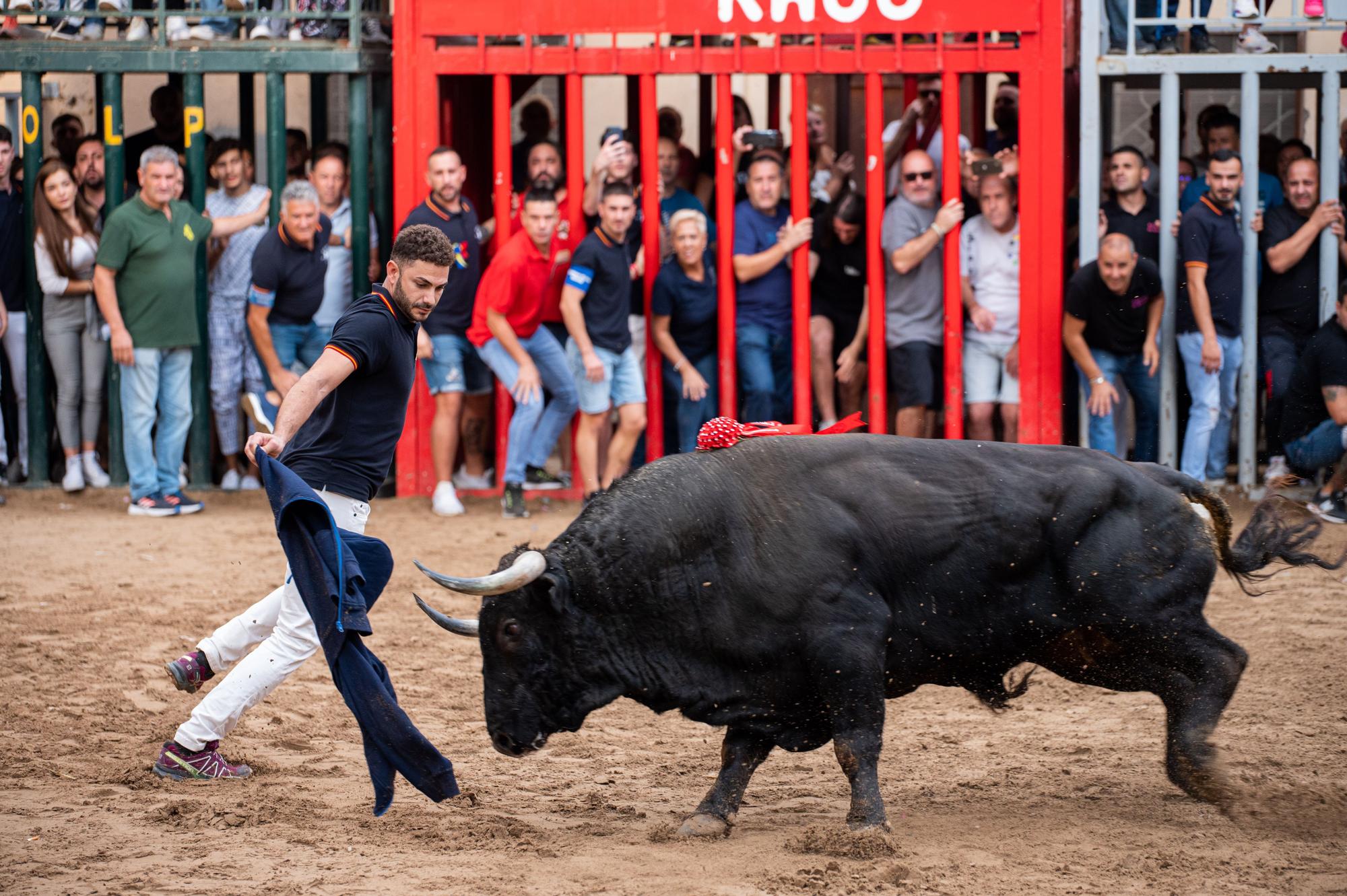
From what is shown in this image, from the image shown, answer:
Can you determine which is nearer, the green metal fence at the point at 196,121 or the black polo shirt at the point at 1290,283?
the black polo shirt at the point at 1290,283


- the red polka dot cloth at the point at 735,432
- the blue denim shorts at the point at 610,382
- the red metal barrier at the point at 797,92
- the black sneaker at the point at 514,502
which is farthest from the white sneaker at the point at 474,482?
the red polka dot cloth at the point at 735,432

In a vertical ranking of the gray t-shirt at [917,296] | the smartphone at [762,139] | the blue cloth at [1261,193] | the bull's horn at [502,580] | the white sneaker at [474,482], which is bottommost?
the white sneaker at [474,482]

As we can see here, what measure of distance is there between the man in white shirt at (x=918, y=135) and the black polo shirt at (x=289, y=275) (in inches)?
146

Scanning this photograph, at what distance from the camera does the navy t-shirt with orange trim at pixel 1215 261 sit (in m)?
10.1

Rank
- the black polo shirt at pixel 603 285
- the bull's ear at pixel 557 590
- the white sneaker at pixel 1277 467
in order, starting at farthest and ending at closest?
the white sneaker at pixel 1277 467 → the black polo shirt at pixel 603 285 → the bull's ear at pixel 557 590

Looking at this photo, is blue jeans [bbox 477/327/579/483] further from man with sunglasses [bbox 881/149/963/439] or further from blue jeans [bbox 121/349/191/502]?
man with sunglasses [bbox 881/149/963/439]

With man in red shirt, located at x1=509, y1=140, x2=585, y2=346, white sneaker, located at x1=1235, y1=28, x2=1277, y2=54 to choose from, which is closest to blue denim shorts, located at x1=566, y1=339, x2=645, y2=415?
man in red shirt, located at x1=509, y1=140, x2=585, y2=346

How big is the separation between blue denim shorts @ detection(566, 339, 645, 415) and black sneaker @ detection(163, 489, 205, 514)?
2505 millimetres

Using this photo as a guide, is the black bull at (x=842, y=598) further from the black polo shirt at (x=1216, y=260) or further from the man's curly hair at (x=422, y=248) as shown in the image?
the black polo shirt at (x=1216, y=260)

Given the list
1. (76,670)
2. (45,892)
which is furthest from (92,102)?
(45,892)

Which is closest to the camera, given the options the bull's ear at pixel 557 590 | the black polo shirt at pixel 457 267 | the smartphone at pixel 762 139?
the bull's ear at pixel 557 590

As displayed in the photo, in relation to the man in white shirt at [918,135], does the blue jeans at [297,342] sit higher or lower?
lower

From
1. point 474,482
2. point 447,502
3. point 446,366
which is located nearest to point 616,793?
point 447,502

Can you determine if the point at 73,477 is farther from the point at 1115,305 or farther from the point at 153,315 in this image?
the point at 1115,305
